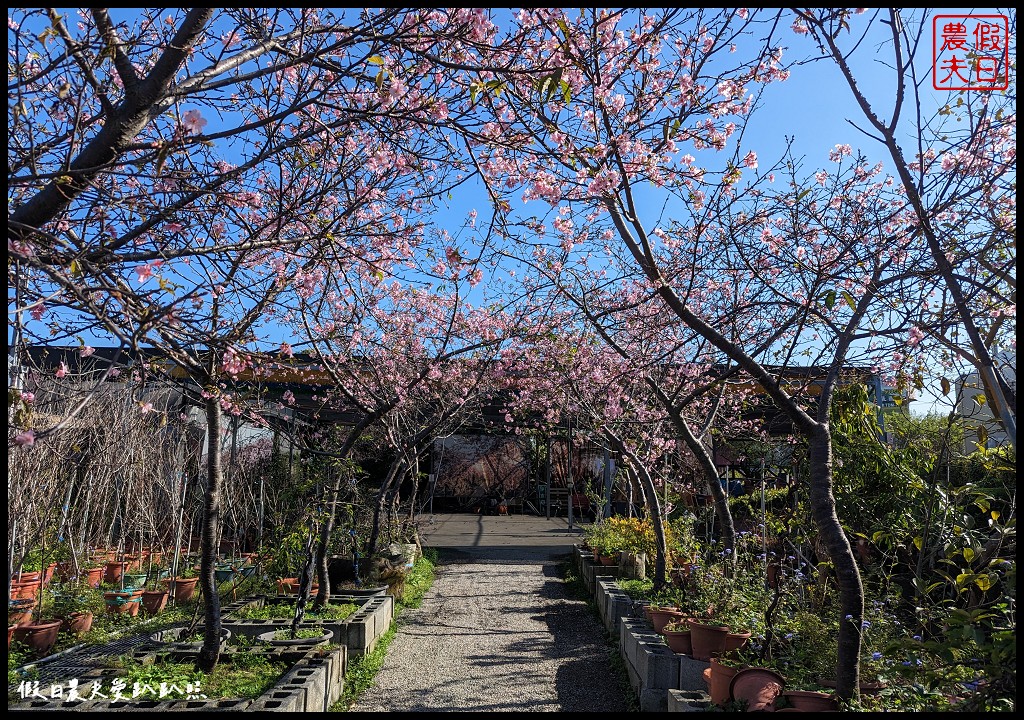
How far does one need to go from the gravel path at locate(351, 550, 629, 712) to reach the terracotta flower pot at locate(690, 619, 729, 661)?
0.68 m

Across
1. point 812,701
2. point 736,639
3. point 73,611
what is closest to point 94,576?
point 73,611

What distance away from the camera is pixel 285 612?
595 cm

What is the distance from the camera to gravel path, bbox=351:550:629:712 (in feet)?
15.9

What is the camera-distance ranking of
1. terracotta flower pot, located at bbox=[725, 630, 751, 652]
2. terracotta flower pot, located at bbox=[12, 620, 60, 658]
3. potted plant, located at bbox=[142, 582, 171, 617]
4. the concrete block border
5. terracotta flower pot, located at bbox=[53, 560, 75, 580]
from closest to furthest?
1. the concrete block border
2. terracotta flower pot, located at bbox=[725, 630, 751, 652]
3. terracotta flower pot, located at bbox=[12, 620, 60, 658]
4. potted plant, located at bbox=[142, 582, 171, 617]
5. terracotta flower pot, located at bbox=[53, 560, 75, 580]

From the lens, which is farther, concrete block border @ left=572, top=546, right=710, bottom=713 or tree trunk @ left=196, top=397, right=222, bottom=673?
tree trunk @ left=196, top=397, right=222, bottom=673

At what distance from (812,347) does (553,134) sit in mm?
2750

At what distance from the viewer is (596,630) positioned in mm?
7035

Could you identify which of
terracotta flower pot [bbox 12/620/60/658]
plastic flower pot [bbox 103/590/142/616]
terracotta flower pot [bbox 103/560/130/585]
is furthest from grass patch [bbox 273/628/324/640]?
terracotta flower pot [bbox 103/560/130/585]

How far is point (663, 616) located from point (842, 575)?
2.43 m

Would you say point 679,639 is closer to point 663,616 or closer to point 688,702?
point 663,616

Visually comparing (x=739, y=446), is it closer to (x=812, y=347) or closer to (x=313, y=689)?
(x=812, y=347)

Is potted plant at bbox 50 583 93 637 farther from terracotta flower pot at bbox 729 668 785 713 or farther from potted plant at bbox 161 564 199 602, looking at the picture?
terracotta flower pot at bbox 729 668 785 713

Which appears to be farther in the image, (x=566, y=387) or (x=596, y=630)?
(x=566, y=387)

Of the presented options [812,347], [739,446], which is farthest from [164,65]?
[739,446]
